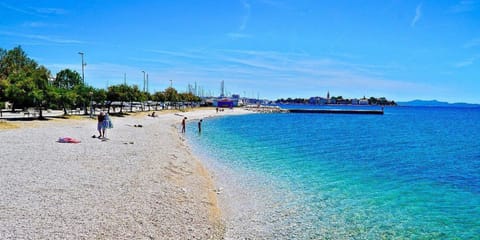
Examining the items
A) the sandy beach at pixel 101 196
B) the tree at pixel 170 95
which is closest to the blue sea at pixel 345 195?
the sandy beach at pixel 101 196

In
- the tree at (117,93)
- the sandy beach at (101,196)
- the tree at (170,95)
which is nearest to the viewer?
the sandy beach at (101,196)

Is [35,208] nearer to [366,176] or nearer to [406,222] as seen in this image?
[406,222]

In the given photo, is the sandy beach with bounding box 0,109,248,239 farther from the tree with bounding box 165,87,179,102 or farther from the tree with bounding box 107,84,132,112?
the tree with bounding box 165,87,179,102

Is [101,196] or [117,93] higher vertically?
[117,93]

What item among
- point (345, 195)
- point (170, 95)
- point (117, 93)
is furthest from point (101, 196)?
point (170, 95)

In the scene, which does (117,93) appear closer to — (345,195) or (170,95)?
(170,95)

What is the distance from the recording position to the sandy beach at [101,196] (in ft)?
32.8

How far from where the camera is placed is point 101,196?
42.9 ft

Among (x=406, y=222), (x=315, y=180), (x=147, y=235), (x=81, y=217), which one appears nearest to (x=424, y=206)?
(x=406, y=222)

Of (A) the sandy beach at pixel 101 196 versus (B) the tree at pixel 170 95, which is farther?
(B) the tree at pixel 170 95

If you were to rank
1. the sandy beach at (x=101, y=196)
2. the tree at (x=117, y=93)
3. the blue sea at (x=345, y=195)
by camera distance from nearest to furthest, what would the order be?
the sandy beach at (x=101, y=196) → the blue sea at (x=345, y=195) → the tree at (x=117, y=93)

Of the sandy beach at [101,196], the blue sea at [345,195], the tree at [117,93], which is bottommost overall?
the blue sea at [345,195]

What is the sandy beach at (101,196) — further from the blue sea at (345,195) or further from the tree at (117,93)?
the tree at (117,93)

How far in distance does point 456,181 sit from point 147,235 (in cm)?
1901
